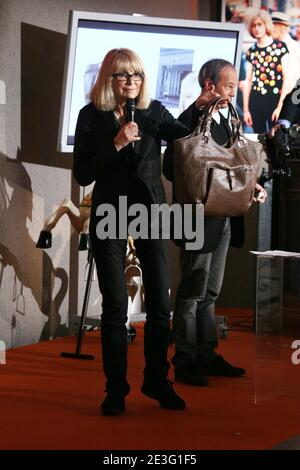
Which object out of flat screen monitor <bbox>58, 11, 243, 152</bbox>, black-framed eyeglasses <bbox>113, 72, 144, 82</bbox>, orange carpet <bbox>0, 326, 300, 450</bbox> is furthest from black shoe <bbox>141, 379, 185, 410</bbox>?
flat screen monitor <bbox>58, 11, 243, 152</bbox>

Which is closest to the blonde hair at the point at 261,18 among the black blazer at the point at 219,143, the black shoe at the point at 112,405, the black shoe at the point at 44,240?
the black shoe at the point at 44,240

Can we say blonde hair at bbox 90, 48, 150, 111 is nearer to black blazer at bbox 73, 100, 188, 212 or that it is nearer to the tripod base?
black blazer at bbox 73, 100, 188, 212

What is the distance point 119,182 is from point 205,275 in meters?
0.95

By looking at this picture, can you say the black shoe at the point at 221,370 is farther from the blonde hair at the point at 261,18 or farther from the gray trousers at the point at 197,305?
the blonde hair at the point at 261,18

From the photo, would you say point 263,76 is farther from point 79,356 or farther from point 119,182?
point 119,182

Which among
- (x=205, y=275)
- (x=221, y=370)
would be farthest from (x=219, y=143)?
(x=221, y=370)

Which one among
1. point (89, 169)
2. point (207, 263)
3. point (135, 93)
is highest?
point (135, 93)

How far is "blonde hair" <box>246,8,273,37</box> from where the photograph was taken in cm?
733

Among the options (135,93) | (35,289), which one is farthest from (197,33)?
(135,93)

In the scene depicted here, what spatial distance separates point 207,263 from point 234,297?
123 inches

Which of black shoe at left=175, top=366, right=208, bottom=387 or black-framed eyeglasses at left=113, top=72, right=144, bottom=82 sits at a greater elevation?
black-framed eyeglasses at left=113, top=72, right=144, bottom=82

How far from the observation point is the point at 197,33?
19.7 ft
